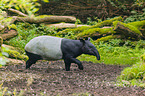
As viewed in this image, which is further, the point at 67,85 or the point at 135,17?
the point at 135,17

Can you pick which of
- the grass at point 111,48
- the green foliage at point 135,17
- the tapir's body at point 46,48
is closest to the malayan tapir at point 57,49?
the tapir's body at point 46,48

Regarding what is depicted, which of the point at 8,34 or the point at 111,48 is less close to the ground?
the point at 8,34

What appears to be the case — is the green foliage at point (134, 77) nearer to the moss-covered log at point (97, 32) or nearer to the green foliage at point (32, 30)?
the moss-covered log at point (97, 32)

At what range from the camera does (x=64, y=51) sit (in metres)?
7.26

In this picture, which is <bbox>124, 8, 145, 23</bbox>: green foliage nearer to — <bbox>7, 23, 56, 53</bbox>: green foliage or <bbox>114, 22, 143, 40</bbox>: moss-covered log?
<bbox>114, 22, 143, 40</bbox>: moss-covered log

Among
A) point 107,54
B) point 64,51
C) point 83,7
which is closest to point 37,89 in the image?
point 64,51

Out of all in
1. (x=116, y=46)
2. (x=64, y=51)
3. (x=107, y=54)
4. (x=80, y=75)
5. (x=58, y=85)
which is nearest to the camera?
(x=58, y=85)

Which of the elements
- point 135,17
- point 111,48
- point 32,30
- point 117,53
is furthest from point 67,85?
point 135,17

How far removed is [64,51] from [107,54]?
436 centimetres

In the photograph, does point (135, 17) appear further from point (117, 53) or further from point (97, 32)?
point (117, 53)

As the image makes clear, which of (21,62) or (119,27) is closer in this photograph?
(21,62)

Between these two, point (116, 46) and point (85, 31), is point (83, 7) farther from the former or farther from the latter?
point (116, 46)

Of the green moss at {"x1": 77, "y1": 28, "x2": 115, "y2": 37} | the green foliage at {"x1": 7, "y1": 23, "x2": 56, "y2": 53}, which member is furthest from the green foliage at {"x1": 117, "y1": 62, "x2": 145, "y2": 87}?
the green foliage at {"x1": 7, "y1": 23, "x2": 56, "y2": 53}

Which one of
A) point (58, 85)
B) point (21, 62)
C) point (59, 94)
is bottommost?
point (21, 62)
